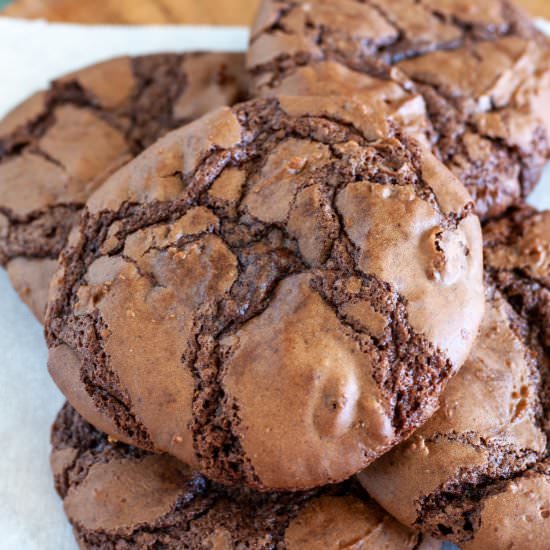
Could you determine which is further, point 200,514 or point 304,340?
point 200,514

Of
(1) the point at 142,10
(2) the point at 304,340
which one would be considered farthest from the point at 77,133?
(2) the point at 304,340

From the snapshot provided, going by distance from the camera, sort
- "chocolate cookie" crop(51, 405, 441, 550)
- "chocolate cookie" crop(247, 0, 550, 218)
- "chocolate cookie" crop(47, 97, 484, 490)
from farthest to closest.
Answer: "chocolate cookie" crop(247, 0, 550, 218) < "chocolate cookie" crop(51, 405, 441, 550) < "chocolate cookie" crop(47, 97, 484, 490)

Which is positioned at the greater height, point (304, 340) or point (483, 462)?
point (304, 340)

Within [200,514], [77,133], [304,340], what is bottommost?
[200,514]

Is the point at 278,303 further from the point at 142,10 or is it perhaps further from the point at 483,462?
the point at 142,10

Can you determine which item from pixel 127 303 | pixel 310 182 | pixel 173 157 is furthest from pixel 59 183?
pixel 310 182

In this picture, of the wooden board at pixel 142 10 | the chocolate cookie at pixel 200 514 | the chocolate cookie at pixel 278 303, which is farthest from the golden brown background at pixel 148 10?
the chocolate cookie at pixel 200 514

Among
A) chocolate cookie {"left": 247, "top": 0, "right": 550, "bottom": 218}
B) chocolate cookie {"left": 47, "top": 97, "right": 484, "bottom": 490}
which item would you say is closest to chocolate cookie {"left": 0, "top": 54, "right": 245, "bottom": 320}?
chocolate cookie {"left": 247, "top": 0, "right": 550, "bottom": 218}

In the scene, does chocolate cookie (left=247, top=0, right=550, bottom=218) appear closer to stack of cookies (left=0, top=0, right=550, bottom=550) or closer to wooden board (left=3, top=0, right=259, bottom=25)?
stack of cookies (left=0, top=0, right=550, bottom=550)

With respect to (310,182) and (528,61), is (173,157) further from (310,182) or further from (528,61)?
(528,61)
